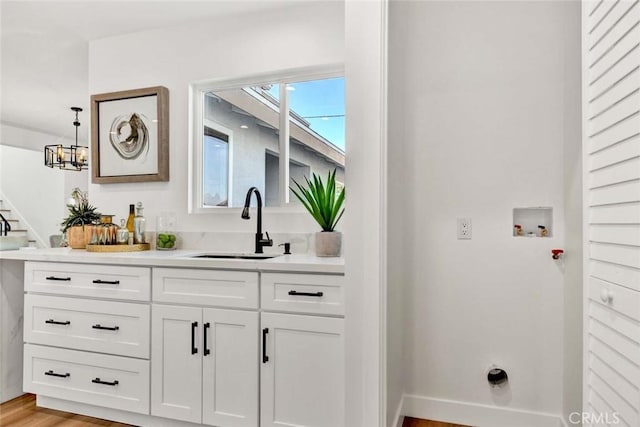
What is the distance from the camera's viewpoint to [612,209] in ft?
3.88

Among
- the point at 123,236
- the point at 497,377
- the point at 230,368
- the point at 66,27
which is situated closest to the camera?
the point at 230,368

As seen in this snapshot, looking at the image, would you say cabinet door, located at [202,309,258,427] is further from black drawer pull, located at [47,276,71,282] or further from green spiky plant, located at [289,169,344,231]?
black drawer pull, located at [47,276,71,282]

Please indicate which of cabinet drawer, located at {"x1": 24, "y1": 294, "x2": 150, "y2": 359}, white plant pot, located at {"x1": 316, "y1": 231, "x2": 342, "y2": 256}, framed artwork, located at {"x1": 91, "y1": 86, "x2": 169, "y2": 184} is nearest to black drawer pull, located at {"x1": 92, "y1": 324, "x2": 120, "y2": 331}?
cabinet drawer, located at {"x1": 24, "y1": 294, "x2": 150, "y2": 359}

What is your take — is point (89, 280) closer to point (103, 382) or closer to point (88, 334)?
point (88, 334)

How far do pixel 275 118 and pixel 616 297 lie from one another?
2.08 meters

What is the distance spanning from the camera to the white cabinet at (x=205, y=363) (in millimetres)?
1891

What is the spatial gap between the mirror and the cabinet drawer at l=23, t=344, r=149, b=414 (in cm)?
109

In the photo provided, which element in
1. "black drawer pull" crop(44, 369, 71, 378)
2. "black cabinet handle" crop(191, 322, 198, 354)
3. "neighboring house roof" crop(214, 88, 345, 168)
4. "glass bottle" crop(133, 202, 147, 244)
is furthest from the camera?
"glass bottle" crop(133, 202, 147, 244)

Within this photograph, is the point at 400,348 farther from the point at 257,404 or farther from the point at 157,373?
the point at 157,373

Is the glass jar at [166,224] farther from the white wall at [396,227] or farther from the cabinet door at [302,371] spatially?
the white wall at [396,227]

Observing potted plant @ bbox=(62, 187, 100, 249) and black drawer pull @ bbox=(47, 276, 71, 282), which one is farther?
potted plant @ bbox=(62, 187, 100, 249)

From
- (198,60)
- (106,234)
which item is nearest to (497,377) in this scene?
(106,234)

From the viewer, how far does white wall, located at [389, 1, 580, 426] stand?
78.5 inches

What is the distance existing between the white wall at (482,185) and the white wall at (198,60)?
59 cm
